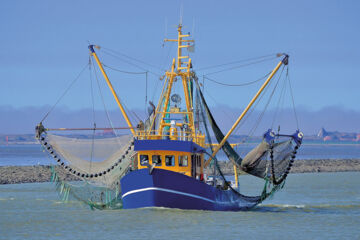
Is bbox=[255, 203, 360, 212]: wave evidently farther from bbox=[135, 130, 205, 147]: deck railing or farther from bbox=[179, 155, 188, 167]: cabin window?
bbox=[179, 155, 188, 167]: cabin window

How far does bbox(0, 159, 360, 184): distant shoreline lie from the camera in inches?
2411

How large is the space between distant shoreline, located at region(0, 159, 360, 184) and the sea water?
1587cm

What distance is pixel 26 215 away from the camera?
35.8 metres

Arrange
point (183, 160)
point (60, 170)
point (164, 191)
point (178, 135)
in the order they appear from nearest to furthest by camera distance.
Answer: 1. point (164, 191)
2. point (183, 160)
3. point (178, 135)
4. point (60, 170)

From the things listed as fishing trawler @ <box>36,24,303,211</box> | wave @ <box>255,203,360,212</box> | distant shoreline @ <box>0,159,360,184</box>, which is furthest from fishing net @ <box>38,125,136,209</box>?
distant shoreline @ <box>0,159,360,184</box>

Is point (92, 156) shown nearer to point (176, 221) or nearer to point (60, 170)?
point (176, 221)

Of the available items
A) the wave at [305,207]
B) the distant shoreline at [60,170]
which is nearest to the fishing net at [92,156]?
the wave at [305,207]

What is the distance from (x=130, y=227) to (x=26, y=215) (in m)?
7.29

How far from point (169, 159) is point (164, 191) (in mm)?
2191

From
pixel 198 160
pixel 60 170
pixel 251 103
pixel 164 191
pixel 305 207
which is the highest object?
pixel 251 103

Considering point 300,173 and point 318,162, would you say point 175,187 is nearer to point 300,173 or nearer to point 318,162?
point 300,173

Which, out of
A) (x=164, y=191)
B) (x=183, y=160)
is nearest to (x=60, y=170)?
(x=183, y=160)

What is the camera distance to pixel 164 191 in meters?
32.9

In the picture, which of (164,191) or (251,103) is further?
(251,103)
